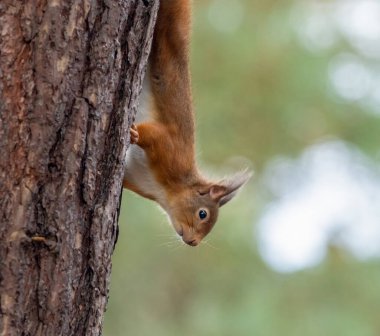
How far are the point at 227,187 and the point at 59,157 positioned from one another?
6.65ft

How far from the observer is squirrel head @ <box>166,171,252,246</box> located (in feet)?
12.2

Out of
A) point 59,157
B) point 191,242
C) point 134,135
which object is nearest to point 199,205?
point 191,242

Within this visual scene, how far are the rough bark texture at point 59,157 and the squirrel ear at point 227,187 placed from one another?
6.04ft

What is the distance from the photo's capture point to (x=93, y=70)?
6.47 feet

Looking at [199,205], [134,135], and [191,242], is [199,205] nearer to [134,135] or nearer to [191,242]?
[191,242]

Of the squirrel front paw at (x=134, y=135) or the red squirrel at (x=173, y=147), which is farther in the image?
the red squirrel at (x=173, y=147)

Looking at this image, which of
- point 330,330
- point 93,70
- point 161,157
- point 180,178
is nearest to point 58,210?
point 93,70

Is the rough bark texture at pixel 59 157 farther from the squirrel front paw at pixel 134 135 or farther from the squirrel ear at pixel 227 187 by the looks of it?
the squirrel ear at pixel 227 187

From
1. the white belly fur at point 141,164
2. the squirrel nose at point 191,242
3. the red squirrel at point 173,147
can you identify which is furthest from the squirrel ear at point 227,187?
the white belly fur at point 141,164

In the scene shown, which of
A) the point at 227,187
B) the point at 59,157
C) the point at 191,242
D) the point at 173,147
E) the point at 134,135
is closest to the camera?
the point at 59,157

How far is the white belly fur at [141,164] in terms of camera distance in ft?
A: 10.7

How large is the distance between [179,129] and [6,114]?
165 centimetres

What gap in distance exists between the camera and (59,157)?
1.90m

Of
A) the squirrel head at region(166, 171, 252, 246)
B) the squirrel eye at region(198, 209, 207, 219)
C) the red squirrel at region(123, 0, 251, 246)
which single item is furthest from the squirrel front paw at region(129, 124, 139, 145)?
the squirrel eye at region(198, 209, 207, 219)
